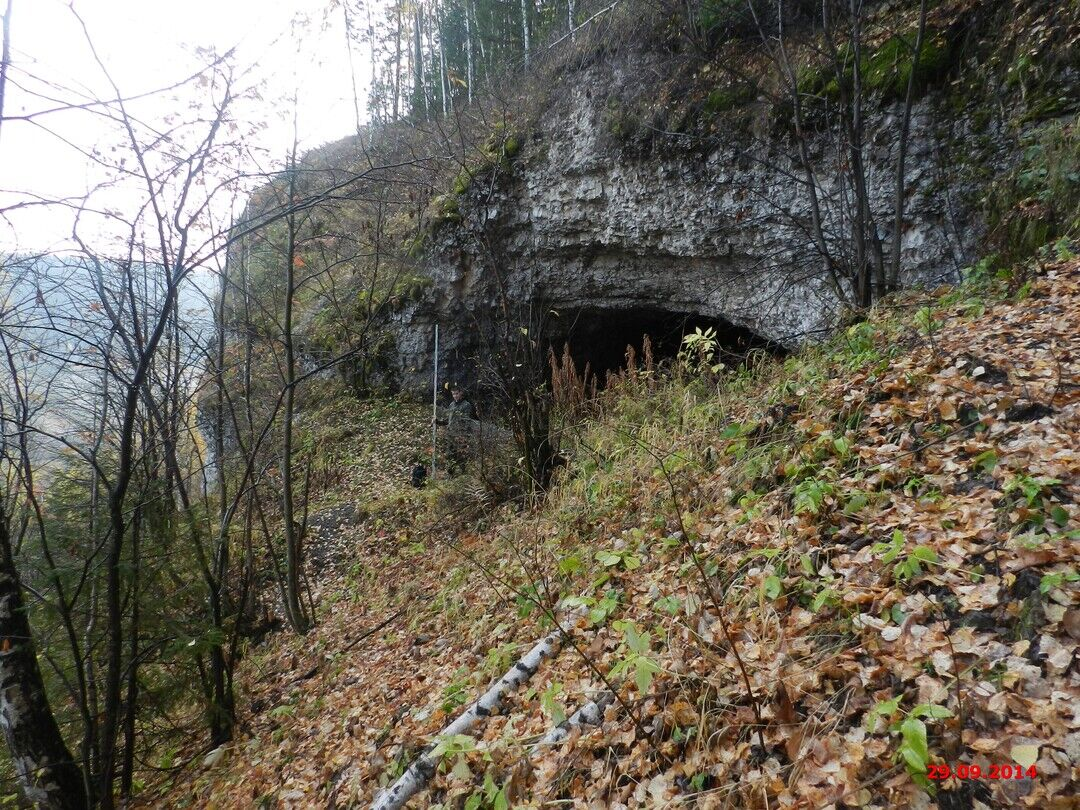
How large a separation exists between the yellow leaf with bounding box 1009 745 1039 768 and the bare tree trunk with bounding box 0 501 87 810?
4.44m

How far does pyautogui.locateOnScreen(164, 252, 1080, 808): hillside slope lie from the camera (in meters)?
1.68

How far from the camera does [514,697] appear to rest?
2846 mm

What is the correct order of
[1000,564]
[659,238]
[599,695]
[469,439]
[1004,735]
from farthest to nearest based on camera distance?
[469,439] < [659,238] < [599,695] < [1000,564] < [1004,735]

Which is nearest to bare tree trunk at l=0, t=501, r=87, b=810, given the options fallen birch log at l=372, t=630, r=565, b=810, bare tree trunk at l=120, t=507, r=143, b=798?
bare tree trunk at l=120, t=507, r=143, b=798

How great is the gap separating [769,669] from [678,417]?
11.2 ft

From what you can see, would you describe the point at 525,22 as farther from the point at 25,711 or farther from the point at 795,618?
the point at 25,711

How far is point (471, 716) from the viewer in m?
2.84

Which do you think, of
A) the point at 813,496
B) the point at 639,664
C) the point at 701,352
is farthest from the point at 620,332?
the point at 639,664

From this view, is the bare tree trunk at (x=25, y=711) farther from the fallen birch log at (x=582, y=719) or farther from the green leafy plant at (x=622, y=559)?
the green leafy plant at (x=622, y=559)

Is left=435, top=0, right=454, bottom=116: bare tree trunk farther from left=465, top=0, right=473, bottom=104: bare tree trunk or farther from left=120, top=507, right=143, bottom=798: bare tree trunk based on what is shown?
left=120, top=507, right=143, bottom=798: bare tree trunk

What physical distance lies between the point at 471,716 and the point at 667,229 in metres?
6.67

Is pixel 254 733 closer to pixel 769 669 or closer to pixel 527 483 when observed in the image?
pixel 527 483

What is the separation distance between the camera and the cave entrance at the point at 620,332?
962 cm

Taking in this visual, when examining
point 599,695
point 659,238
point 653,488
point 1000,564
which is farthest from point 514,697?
point 659,238
